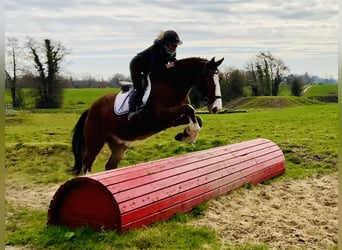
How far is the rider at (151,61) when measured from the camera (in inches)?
180

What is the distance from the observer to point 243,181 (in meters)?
5.73

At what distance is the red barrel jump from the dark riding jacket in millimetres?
1140

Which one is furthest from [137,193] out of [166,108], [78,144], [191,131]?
[78,144]

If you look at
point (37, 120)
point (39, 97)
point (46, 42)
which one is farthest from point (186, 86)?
point (37, 120)

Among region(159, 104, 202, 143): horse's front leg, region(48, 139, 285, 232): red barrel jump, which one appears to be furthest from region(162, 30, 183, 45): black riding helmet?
region(48, 139, 285, 232): red barrel jump

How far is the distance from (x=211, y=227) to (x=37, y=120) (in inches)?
354

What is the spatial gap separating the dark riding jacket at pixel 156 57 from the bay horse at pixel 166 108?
0.33ft

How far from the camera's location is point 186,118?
4715 mm

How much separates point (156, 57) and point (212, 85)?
0.75 meters

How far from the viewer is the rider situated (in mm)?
4578

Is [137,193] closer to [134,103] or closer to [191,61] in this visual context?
[134,103]

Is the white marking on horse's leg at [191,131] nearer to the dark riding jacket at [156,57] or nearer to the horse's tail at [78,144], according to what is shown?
the dark riding jacket at [156,57]

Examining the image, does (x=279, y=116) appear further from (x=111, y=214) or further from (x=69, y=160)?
(x=111, y=214)

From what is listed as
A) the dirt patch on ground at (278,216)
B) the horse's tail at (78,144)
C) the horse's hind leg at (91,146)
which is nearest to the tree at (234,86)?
the dirt patch on ground at (278,216)
